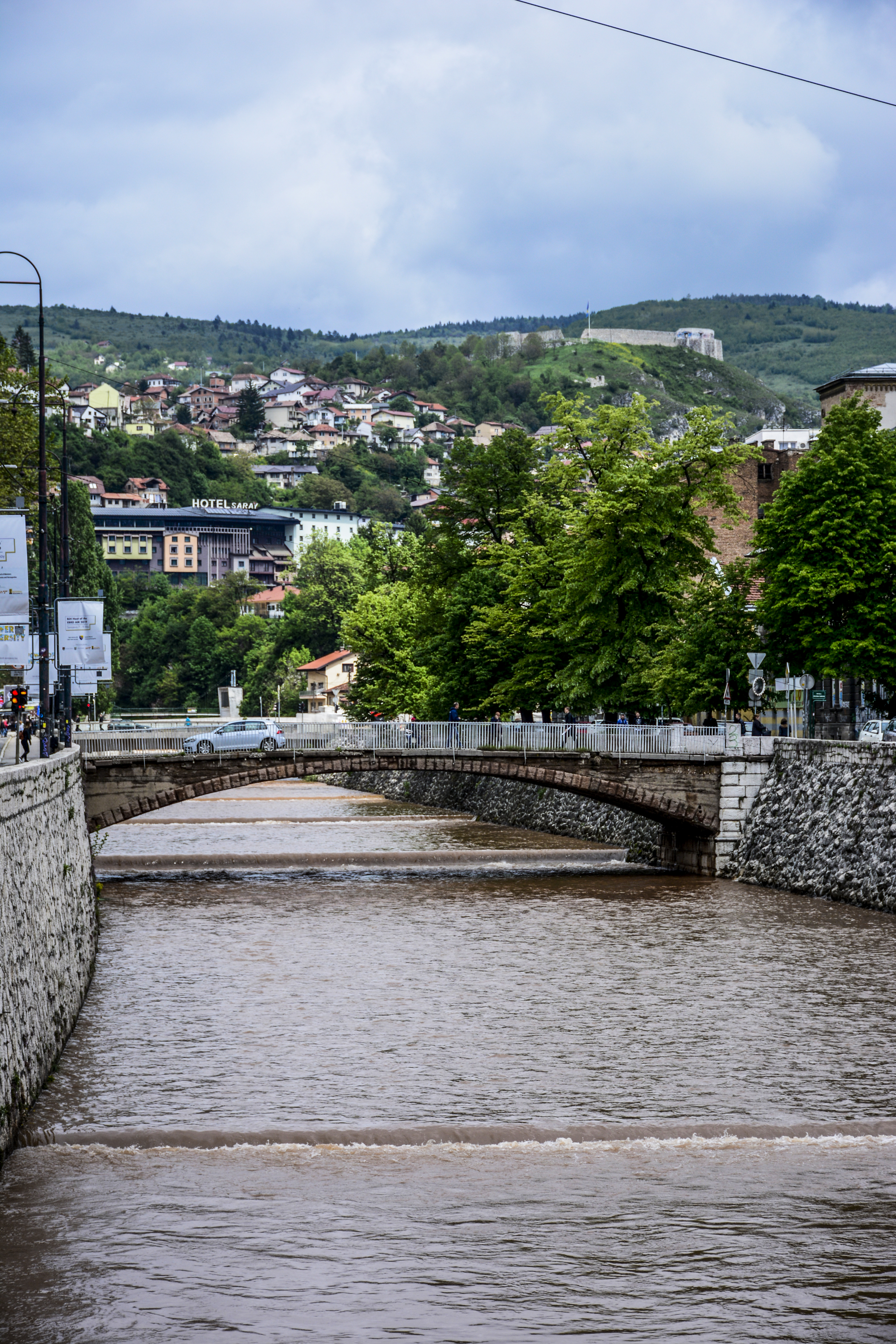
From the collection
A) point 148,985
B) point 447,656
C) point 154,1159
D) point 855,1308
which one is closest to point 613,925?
point 148,985

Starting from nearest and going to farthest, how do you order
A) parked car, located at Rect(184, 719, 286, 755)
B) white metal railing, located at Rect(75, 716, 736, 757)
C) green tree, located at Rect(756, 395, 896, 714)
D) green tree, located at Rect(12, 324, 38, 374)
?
green tree, located at Rect(756, 395, 896, 714) < white metal railing, located at Rect(75, 716, 736, 757) < parked car, located at Rect(184, 719, 286, 755) < green tree, located at Rect(12, 324, 38, 374)

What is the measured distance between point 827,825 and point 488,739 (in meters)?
11.7

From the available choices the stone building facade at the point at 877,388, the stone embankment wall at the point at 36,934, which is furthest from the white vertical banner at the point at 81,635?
the stone building facade at the point at 877,388

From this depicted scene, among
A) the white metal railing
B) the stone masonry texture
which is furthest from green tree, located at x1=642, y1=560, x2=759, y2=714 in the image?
the stone masonry texture

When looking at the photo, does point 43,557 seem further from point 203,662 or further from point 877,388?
point 203,662

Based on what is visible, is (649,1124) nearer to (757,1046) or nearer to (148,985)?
(757,1046)

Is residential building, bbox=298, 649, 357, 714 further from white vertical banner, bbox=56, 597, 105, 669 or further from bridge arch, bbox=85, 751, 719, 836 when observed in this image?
white vertical banner, bbox=56, 597, 105, 669

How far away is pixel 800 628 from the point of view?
4559 centimetres

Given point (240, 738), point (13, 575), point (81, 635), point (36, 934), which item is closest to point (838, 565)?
point (240, 738)

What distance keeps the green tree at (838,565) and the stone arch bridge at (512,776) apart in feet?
13.5

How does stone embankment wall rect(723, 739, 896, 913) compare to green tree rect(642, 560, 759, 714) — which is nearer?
stone embankment wall rect(723, 739, 896, 913)

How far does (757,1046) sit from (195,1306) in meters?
11.4

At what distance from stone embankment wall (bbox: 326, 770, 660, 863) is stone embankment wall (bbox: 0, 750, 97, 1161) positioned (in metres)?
23.7

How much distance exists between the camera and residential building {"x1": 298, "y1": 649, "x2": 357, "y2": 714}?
13112cm
